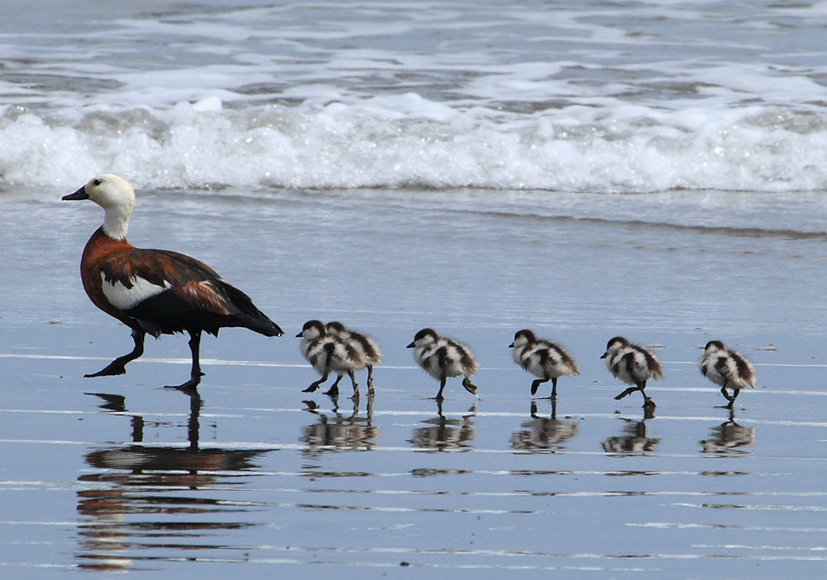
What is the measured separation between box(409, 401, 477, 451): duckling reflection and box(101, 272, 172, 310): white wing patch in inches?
61.1

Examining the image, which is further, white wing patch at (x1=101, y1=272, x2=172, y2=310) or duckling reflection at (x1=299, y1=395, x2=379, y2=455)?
white wing patch at (x1=101, y1=272, x2=172, y2=310)

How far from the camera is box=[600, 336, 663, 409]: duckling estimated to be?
5574mm

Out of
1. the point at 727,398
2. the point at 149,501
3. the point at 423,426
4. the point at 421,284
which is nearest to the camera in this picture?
the point at 149,501

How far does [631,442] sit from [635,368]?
2.72 feet

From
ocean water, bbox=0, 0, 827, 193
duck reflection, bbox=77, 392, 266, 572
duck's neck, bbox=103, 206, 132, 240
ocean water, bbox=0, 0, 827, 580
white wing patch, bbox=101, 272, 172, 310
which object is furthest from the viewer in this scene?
ocean water, bbox=0, 0, 827, 193

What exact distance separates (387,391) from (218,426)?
43.3 inches

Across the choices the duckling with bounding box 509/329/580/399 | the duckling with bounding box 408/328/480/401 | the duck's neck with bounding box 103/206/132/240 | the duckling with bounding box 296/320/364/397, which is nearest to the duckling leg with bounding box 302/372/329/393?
the duckling with bounding box 296/320/364/397

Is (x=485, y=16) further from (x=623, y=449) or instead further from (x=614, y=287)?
(x=623, y=449)

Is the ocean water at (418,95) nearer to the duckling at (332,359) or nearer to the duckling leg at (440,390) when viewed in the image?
the duckling at (332,359)

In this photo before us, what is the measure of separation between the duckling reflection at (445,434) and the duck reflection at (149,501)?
2.13 ft

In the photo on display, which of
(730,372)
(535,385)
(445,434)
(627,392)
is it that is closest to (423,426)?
(445,434)

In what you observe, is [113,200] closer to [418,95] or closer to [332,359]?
[332,359]

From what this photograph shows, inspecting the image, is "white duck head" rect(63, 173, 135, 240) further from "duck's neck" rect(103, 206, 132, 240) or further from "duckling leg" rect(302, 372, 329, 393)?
"duckling leg" rect(302, 372, 329, 393)

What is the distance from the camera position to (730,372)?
18.2 ft
